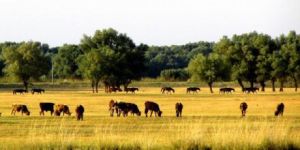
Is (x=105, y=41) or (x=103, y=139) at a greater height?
(x=105, y=41)

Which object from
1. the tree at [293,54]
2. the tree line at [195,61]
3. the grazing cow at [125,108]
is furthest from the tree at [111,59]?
the grazing cow at [125,108]

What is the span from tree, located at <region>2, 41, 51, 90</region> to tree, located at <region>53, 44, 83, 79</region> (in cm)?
2151

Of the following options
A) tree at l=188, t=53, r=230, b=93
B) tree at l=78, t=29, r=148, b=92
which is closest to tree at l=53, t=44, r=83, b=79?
tree at l=78, t=29, r=148, b=92

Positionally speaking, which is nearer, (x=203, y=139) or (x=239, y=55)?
(x=203, y=139)

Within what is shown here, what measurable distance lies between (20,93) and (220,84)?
63523mm

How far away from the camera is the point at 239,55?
449ft

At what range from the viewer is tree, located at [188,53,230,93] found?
127 metres

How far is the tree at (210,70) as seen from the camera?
127 m

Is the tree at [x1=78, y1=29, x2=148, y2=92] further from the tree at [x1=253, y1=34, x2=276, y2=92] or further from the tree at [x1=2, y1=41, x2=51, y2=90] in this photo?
the tree at [x1=253, y1=34, x2=276, y2=92]

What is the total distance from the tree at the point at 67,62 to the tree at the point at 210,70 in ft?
135

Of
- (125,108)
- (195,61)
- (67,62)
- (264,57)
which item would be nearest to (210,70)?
(195,61)

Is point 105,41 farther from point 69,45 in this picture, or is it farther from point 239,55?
point 69,45

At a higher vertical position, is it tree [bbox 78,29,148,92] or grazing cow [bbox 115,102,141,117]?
tree [bbox 78,29,148,92]

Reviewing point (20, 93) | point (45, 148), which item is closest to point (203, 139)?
point (45, 148)
